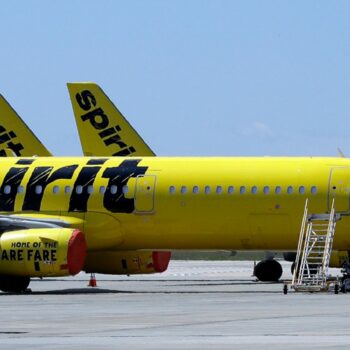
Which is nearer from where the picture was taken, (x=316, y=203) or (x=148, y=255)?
(x=316, y=203)

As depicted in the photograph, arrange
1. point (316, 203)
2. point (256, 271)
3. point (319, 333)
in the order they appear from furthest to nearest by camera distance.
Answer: point (256, 271)
point (316, 203)
point (319, 333)

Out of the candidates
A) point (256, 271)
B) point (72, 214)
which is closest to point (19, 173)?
point (72, 214)

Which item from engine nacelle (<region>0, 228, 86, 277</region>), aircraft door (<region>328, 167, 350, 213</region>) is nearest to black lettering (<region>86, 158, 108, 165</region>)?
engine nacelle (<region>0, 228, 86, 277</region>)

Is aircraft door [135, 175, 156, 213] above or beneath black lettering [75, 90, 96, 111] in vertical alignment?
beneath

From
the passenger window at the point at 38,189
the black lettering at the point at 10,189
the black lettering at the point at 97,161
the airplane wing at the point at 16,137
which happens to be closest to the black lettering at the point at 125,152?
the airplane wing at the point at 16,137

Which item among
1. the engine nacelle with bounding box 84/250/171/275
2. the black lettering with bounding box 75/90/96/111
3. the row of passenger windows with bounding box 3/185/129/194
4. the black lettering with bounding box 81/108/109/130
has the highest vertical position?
the black lettering with bounding box 75/90/96/111

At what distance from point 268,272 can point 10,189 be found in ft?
50.3

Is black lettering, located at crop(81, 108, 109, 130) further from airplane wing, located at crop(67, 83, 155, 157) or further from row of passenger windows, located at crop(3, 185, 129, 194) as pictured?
row of passenger windows, located at crop(3, 185, 129, 194)

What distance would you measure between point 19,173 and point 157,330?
23.9 meters

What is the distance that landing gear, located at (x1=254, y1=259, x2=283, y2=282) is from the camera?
61.3 m

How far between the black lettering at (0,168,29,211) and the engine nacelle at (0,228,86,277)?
364 cm

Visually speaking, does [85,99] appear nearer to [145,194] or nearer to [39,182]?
[39,182]

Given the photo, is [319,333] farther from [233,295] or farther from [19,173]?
[19,173]

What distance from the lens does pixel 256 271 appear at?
202 feet
